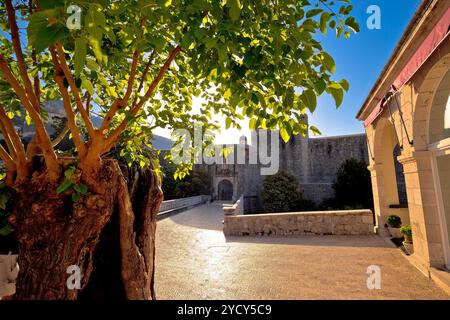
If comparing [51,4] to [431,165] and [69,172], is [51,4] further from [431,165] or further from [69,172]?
[431,165]

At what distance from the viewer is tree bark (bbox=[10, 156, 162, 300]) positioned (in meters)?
1.81

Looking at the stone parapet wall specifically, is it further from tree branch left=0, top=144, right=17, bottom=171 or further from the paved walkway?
tree branch left=0, top=144, right=17, bottom=171

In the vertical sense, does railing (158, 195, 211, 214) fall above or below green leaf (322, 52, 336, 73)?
below

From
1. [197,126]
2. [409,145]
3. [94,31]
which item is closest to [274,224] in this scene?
[409,145]

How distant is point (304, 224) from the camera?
8398 millimetres

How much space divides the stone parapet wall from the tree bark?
646 cm

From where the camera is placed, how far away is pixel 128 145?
3.29 m

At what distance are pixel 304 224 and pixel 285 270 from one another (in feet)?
12.5

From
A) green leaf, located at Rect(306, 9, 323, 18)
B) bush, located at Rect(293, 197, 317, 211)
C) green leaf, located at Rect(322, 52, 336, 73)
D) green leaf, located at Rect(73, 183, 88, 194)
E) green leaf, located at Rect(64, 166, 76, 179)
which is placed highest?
green leaf, located at Rect(306, 9, 323, 18)

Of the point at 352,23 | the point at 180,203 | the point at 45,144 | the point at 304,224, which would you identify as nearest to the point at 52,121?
the point at 180,203

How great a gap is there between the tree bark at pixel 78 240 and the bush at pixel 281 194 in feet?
68.4

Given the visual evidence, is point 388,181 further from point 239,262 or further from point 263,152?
point 263,152

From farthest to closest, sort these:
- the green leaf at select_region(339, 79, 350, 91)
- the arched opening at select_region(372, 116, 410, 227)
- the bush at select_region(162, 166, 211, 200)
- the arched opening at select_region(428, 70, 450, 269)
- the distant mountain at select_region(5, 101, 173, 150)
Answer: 1. the bush at select_region(162, 166, 211, 200)
2. the distant mountain at select_region(5, 101, 173, 150)
3. the arched opening at select_region(372, 116, 410, 227)
4. the arched opening at select_region(428, 70, 450, 269)
5. the green leaf at select_region(339, 79, 350, 91)

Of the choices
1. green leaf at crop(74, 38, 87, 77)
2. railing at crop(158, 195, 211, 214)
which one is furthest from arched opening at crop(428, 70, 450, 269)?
railing at crop(158, 195, 211, 214)
